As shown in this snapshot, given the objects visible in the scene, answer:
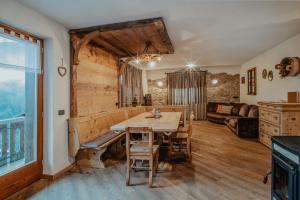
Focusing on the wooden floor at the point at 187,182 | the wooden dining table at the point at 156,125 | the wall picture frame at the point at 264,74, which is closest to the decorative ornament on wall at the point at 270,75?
the wall picture frame at the point at 264,74

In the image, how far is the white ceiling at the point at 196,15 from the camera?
246 centimetres

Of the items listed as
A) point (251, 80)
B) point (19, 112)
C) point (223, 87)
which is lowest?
point (19, 112)

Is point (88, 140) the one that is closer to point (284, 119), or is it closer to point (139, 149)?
point (139, 149)

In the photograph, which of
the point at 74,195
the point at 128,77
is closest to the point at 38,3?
the point at 74,195

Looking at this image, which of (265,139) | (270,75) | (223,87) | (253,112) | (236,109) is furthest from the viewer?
(223,87)

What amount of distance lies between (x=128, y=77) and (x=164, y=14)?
13.4 feet

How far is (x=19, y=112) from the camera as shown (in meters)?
2.65

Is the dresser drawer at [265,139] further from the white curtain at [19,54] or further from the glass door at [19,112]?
the white curtain at [19,54]

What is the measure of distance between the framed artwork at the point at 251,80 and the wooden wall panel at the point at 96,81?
15.6 feet

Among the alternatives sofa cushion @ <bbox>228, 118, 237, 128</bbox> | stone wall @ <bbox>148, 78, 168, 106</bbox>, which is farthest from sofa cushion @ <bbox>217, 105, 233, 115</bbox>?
stone wall @ <bbox>148, 78, 168, 106</bbox>

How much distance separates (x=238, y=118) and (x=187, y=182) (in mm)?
3540

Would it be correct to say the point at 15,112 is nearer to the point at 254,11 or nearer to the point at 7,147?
the point at 7,147

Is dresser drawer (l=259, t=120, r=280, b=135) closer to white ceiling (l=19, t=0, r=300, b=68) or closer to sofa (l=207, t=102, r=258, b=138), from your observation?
sofa (l=207, t=102, r=258, b=138)

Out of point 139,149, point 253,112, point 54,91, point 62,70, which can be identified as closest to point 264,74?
point 253,112
